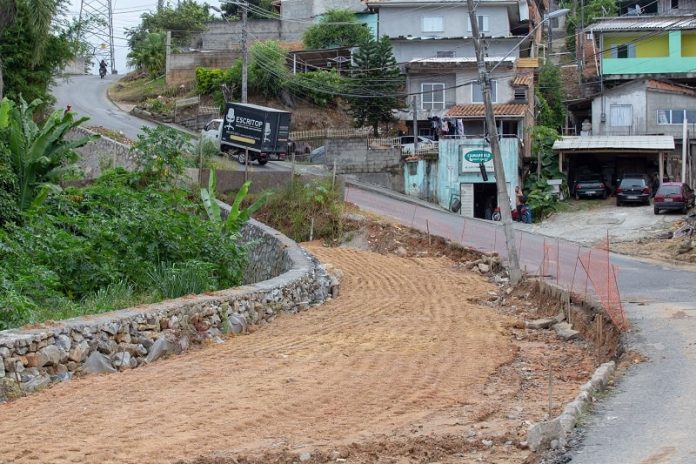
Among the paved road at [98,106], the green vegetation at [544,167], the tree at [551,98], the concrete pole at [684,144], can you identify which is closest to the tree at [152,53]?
the paved road at [98,106]

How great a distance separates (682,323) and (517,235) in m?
17.1

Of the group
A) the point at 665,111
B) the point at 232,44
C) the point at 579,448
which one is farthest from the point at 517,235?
the point at 232,44

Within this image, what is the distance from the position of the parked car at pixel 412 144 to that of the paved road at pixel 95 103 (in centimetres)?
1293

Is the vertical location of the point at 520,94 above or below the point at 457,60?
below

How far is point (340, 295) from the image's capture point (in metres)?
21.6

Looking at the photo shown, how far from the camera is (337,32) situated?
63781 millimetres

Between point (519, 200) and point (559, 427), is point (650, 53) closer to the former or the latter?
point (519, 200)

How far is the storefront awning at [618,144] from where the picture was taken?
4722 centimetres

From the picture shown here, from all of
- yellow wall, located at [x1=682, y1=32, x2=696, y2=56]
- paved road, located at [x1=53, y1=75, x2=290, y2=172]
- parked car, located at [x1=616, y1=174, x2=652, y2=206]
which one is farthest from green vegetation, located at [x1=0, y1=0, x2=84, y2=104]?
yellow wall, located at [x1=682, y1=32, x2=696, y2=56]

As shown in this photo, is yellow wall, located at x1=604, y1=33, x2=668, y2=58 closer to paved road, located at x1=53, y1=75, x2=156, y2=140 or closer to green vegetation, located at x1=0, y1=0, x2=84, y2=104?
paved road, located at x1=53, y1=75, x2=156, y2=140

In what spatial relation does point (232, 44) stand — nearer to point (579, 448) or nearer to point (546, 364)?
point (546, 364)

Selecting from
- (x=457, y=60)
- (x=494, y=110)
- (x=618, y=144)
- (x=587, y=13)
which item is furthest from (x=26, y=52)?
(x=587, y=13)

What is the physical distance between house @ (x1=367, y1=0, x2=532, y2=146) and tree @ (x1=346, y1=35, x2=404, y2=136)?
0.91 m

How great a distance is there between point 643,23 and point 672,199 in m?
20.8
